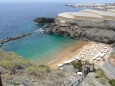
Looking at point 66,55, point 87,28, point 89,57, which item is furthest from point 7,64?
point 87,28

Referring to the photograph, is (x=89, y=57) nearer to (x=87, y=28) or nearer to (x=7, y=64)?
(x=87, y=28)

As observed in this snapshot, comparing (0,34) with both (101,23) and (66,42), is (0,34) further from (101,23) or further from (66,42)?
(101,23)

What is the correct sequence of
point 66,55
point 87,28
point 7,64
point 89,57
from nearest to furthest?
1. point 7,64
2. point 89,57
3. point 66,55
4. point 87,28

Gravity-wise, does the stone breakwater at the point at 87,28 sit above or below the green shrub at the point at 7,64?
below

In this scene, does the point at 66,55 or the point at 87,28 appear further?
the point at 87,28

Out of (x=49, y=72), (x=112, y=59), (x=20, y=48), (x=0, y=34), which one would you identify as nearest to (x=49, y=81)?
(x=49, y=72)

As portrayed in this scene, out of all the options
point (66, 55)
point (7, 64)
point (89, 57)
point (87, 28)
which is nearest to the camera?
point (7, 64)

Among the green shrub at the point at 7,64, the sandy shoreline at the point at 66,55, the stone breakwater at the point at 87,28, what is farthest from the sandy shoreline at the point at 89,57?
the green shrub at the point at 7,64

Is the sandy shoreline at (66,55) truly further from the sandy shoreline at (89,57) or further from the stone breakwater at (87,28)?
the stone breakwater at (87,28)

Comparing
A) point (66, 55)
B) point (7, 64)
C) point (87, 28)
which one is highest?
point (7, 64)
